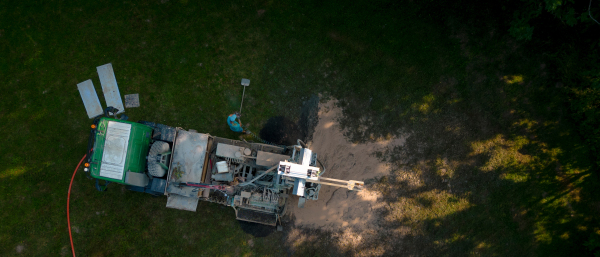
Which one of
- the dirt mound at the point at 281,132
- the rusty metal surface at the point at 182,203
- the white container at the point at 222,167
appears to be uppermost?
the dirt mound at the point at 281,132

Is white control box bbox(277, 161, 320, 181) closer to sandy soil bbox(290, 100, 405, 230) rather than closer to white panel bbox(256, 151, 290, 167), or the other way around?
white panel bbox(256, 151, 290, 167)

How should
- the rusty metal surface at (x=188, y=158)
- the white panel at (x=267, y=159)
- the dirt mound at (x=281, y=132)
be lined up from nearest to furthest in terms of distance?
the white panel at (x=267, y=159)
the rusty metal surface at (x=188, y=158)
the dirt mound at (x=281, y=132)

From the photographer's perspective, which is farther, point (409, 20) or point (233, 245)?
point (409, 20)

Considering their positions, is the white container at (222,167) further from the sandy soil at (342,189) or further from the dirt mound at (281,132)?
the sandy soil at (342,189)

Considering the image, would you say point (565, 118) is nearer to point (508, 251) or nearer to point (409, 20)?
point (508, 251)

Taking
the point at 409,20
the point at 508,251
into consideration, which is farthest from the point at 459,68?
the point at 508,251

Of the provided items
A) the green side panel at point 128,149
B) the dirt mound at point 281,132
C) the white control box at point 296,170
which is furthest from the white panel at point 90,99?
the white control box at point 296,170

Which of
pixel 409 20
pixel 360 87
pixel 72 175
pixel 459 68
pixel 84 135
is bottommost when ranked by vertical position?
pixel 72 175

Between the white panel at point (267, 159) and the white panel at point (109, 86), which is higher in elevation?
the white panel at point (109, 86)
